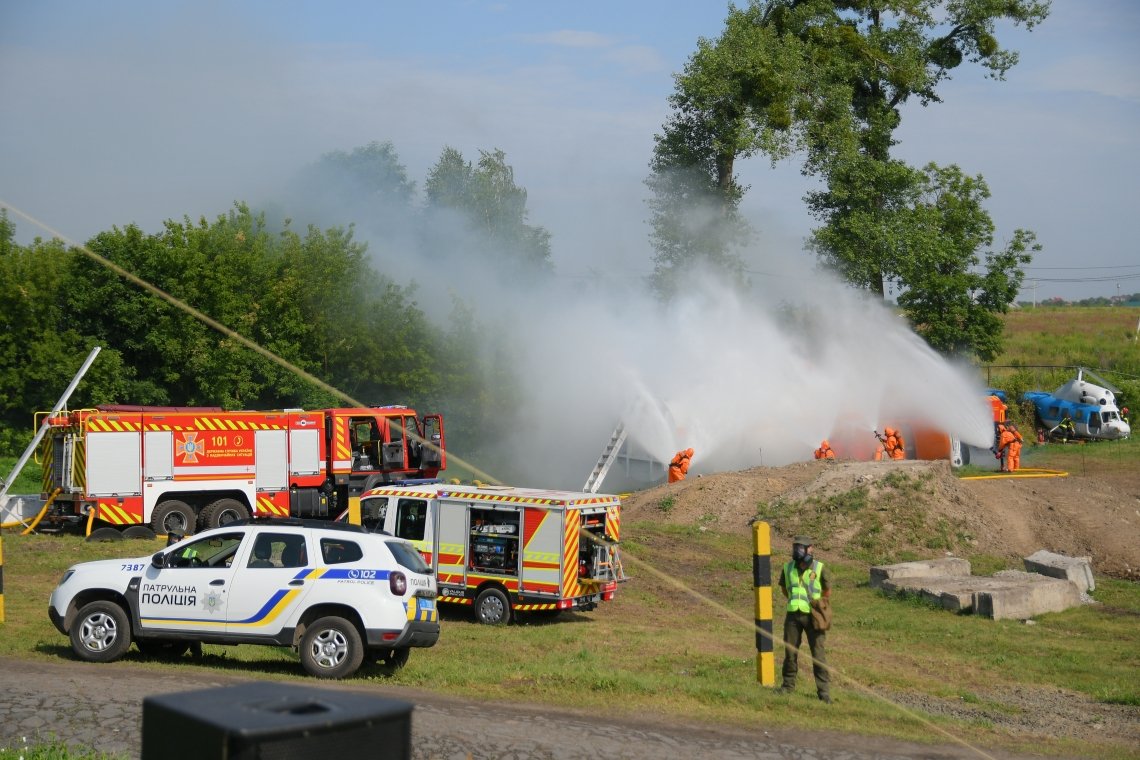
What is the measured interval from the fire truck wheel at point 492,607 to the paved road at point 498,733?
6983 mm

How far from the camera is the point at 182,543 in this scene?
44.3ft

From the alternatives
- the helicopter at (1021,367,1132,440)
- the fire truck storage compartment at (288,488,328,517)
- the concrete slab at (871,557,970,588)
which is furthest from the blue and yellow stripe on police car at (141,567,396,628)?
the helicopter at (1021,367,1132,440)

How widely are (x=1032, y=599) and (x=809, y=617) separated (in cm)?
938

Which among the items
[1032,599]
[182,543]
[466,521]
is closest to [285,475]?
[466,521]

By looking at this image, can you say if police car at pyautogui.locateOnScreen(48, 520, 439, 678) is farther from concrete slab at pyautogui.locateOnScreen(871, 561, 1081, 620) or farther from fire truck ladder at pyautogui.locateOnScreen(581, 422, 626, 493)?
fire truck ladder at pyautogui.locateOnScreen(581, 422, 626, 493)

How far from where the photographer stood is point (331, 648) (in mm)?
12852

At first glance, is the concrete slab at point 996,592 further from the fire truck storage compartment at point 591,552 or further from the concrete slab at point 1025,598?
the fire truck storage compartment at point 591,552

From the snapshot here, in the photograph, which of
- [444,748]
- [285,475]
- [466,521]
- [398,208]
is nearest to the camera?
[444,748]

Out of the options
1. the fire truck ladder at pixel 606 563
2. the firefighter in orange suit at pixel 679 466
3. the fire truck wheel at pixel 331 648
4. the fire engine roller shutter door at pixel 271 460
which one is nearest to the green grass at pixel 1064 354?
the firefighter in orange suit at pixel 679 466

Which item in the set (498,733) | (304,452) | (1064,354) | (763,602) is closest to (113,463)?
(304,452)

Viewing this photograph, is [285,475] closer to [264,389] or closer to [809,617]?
[264,389]

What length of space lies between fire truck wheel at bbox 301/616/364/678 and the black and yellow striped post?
14.8 ft

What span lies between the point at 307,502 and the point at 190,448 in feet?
11.4

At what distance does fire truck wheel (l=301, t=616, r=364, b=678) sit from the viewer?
12.8m
